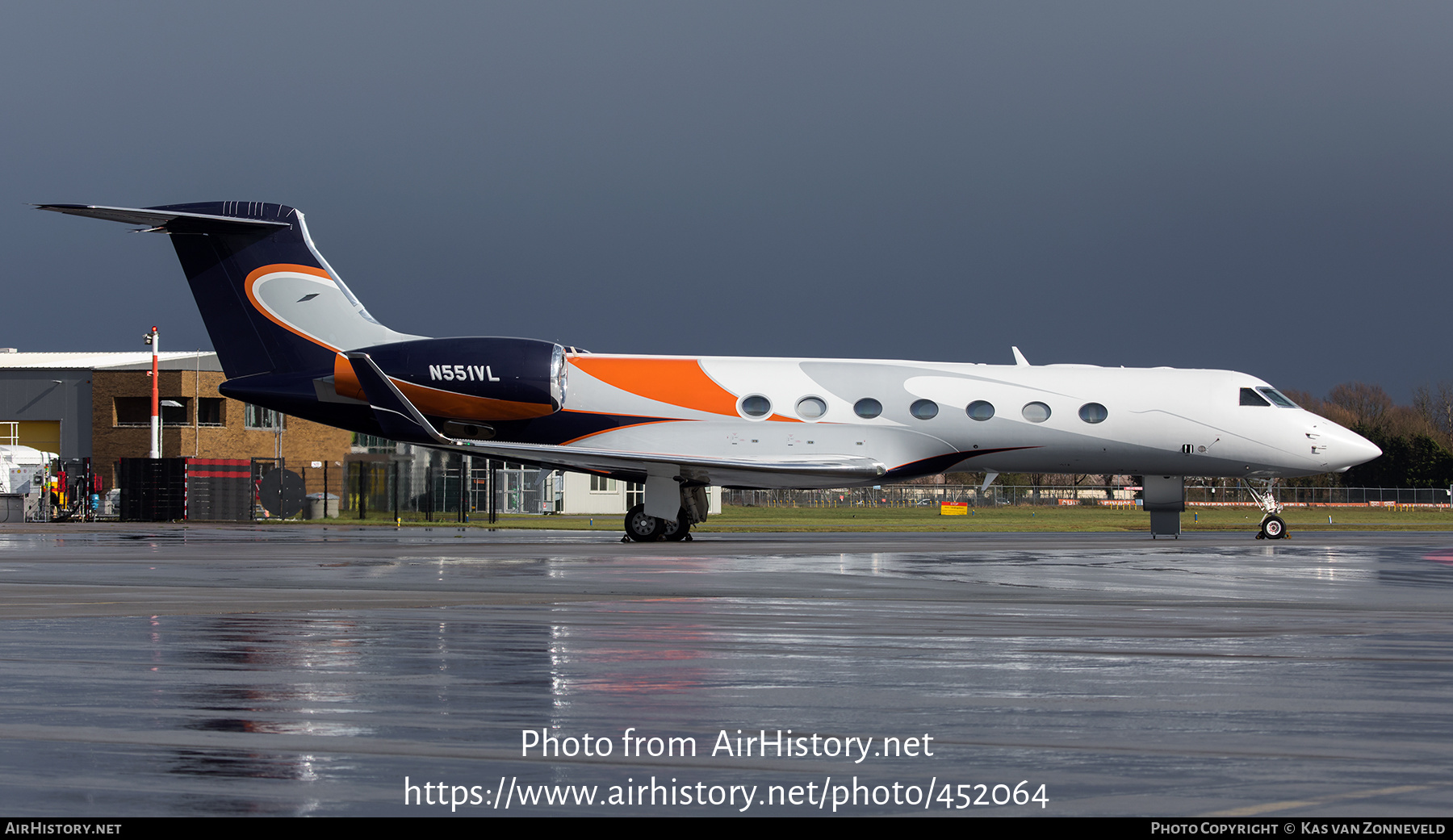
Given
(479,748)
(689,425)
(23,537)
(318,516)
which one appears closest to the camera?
(479,748)

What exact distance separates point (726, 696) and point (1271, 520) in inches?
899

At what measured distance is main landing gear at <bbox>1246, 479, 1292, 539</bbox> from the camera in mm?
26797

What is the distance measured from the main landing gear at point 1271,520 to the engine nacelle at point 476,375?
13767 millimetres

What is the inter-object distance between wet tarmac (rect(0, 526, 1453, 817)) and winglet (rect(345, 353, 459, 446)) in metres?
9.46

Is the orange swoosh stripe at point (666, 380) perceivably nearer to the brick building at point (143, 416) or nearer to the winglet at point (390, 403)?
the winglet at point (390, 403)

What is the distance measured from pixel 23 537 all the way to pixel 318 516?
63.6 feet

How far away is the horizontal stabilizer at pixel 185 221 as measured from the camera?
2447cm

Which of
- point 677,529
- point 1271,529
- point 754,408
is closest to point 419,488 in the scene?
point 677,529

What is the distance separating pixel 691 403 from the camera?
2548cm

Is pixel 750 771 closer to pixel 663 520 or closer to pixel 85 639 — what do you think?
pixel 85 639

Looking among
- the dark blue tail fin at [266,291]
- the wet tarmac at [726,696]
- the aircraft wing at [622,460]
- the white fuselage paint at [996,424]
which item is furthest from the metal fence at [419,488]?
the wet tarmac at [726,696]

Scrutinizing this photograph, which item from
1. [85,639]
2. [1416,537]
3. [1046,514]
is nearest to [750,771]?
[85,639]

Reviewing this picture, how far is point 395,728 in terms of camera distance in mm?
6094

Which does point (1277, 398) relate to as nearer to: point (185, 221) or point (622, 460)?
point (622, 460)
